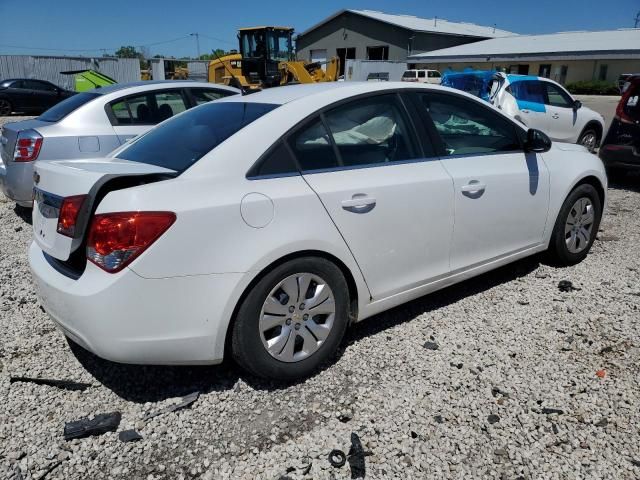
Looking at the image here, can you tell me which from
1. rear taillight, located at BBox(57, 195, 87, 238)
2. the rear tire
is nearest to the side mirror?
rear taillight, located at BBox(57, 195, 87, 238)

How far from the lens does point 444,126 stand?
3539mm

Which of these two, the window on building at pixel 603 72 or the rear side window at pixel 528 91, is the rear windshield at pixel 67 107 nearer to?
the rear side window at pixel 528 91

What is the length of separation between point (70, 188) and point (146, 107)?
4082 mm

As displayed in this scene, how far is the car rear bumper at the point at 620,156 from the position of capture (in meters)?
7.55

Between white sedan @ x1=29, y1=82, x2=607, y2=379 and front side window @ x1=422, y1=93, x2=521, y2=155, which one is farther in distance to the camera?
front side window @ x1=422, y1=93, x2=521, y2=155

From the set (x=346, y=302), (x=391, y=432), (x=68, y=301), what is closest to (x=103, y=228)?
(x=68, y=301)

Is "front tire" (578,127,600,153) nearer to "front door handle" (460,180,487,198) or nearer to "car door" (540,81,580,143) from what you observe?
"car door" (540,81,580,143)

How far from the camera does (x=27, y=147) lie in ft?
18.1

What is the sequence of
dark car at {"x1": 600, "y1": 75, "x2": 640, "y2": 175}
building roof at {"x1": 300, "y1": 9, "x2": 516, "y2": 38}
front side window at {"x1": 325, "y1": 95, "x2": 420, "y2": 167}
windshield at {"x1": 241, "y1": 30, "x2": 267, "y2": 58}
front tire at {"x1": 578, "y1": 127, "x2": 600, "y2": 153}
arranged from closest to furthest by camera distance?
1. front side window at {"x1": 325, "y1": 95, "x2": 420, "y2": 167}
2. dark car at {"x1": 600, "y1": 75, "x2": 640, "y2": 175}
3. front tire at {"x1": 578, "y1": 127, "x2": 600, "y2": 153}
4. windshield at {"x1": 241, "y1": 30, "x2": 267, "y2": 58}
5. building roof at {"x1": 300, "y1": 9, "x2": 516, "y2": 38}

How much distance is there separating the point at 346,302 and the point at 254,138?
1065 millimetres

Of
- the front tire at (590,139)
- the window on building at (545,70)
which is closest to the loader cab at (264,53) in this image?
the front tire at (590,139)

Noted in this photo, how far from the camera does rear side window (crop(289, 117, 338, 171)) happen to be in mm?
2801

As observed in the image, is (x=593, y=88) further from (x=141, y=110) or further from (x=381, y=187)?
(x=381, y=187)

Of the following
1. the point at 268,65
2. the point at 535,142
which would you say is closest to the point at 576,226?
the point at 535,142
